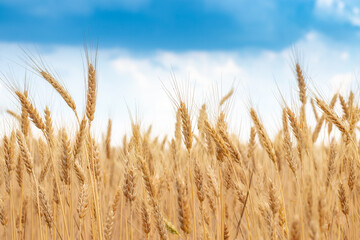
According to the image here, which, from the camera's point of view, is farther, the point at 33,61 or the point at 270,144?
the point at 33,61

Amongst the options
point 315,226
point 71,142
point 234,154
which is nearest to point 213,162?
point 234,154

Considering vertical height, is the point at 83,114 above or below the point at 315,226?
above

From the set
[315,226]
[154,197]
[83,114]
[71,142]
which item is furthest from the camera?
[71,142]

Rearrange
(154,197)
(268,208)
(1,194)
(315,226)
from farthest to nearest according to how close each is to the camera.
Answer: (1,194) < (154,197) < (268,208) < (315,226)

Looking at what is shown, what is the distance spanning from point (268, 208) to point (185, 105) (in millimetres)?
876

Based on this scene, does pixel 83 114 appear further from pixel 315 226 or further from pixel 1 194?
pixel 315 226

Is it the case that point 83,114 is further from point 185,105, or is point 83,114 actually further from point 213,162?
point 213,162

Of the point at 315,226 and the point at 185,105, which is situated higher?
the point at 185,105

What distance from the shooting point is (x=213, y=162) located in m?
2.63

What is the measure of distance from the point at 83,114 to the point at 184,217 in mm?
978

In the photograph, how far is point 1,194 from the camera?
2.98 metres

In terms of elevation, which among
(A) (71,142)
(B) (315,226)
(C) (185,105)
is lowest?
(B) (315,226)

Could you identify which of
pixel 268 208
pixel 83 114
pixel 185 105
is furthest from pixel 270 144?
pixel 83 114

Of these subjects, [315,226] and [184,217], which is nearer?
[315,226]
